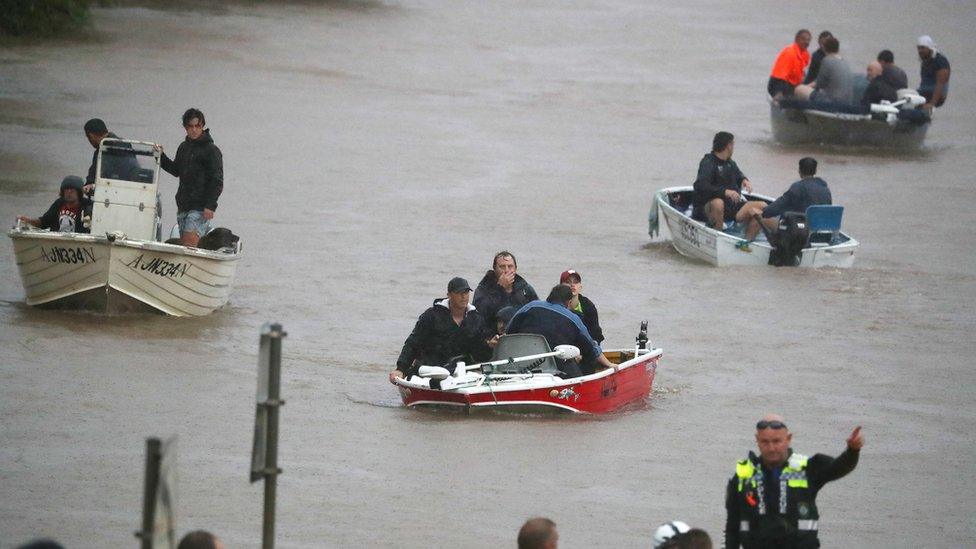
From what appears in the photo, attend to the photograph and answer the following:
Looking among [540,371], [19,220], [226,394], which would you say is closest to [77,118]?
[19,220]

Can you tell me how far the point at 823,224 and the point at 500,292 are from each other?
8.16 meters

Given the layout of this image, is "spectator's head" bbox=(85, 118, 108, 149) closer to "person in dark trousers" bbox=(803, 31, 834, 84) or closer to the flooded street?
the flooded street

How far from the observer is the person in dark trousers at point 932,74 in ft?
103

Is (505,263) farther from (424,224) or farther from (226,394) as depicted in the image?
(424,224)

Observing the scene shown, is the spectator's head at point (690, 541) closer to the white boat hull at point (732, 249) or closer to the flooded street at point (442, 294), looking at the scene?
the flooded street at point (442, 294)

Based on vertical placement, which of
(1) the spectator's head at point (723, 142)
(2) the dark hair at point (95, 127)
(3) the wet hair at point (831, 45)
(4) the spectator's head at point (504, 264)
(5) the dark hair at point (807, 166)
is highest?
(3) the wet hair at point (831, 45)

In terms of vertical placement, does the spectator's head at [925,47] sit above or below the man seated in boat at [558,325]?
above

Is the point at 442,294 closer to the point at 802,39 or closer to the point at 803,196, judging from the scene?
the point at 803,196

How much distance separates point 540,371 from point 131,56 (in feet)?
87.9

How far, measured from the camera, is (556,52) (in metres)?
46.6

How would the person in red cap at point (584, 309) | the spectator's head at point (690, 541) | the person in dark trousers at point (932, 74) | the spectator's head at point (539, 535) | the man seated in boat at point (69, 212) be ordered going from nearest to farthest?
the spectator's head at point (539, 535), the spectator's head at point (690, 541), the person in red cap at point (584, 309), the man seated in boat at point (69, 212), the person in dark trousers at point (932, 74)

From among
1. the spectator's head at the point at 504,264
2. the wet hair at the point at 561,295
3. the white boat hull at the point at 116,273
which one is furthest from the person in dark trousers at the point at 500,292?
the white boat hull at the point at 116,273

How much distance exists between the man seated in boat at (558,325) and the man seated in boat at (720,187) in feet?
23.7

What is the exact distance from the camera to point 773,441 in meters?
8.12
